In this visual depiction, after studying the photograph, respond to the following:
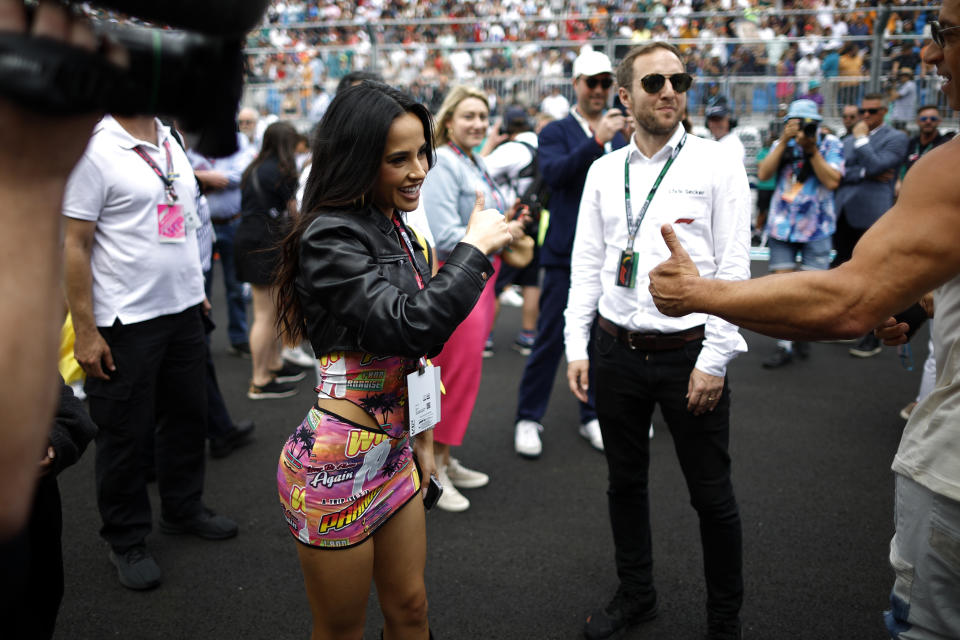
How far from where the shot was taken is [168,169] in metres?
3.02

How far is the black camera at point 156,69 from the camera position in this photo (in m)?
0.67

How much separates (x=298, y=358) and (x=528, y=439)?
9.09 ft

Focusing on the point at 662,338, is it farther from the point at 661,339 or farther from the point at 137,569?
the point at 137,569

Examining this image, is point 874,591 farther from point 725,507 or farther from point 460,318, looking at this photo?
point 460,318

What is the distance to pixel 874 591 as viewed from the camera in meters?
2.95

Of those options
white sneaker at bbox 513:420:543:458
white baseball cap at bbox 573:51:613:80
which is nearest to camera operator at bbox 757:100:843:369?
white baseball cap at bbox 573:51:613:80

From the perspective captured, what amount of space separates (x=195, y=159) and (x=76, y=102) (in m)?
5.49

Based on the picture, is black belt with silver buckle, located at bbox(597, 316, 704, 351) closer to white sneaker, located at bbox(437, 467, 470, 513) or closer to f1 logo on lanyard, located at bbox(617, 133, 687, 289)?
f1 logo on lanyard, located at bbox(617, 133, 687, 289)

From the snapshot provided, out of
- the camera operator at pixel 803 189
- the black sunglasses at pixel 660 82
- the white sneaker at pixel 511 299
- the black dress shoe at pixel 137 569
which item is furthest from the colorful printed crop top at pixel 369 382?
the white sneaker at pixel 511 299

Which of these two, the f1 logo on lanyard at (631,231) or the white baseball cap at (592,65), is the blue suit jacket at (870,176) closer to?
the white baseball cap at (592,65)

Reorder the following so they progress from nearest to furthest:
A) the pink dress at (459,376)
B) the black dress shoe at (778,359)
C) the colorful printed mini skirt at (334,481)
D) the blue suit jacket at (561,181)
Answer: the colorful printed mini skirt at (334,481) < the pink dress at (459,376) < the blue suit jacket at (561,181) < the black dress shoe at (778,359)

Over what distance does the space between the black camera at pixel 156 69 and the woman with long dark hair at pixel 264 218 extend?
4329 mm

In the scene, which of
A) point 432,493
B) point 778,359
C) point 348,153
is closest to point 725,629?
point 432,493

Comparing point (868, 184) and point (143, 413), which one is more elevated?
point (868, 184)
